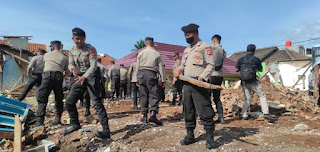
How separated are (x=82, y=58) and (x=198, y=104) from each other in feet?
7.57

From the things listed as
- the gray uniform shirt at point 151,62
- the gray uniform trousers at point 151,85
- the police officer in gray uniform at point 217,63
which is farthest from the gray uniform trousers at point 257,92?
the gray uniform trousers at point 151,85

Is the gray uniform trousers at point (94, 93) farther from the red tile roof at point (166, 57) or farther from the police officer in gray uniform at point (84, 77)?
the red tile roof at point (166, 57)

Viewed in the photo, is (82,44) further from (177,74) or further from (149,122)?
(149,122)

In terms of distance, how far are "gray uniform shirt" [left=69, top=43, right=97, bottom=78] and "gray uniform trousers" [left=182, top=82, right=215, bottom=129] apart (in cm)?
184

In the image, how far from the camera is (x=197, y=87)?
3645 mm

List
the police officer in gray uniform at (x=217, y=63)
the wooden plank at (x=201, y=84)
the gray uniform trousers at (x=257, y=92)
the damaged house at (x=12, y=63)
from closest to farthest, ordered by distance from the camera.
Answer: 1. the wooden plank at (x=201, y=84)
2. the police officer in gray uniform at (x=217, y=63)
3. the gray uniform trousers at (x=257, y=92)
4. the damaged house at (x=12, y=63)

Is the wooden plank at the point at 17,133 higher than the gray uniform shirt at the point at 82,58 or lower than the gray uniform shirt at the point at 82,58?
lower

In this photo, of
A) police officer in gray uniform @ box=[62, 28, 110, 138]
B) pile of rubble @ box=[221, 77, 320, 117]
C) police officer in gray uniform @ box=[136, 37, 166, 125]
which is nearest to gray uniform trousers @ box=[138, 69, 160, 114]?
police officer in gray uniform @ box=[136, 37, 166, 125]

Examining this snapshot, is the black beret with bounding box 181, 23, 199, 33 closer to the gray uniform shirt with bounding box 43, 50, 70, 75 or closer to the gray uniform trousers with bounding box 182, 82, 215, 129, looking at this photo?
the gray uniform trousers with bounding box 182, 82, 215, 129

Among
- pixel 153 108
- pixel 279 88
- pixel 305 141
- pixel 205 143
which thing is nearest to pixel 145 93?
pixel 153 108

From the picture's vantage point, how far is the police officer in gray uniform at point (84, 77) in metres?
4.13

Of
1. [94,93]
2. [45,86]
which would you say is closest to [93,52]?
[94,93]

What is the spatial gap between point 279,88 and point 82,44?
9.53 meters

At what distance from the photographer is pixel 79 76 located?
13.5 feet
